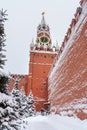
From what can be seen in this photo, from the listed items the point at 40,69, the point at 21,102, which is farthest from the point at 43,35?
the point at 21,102

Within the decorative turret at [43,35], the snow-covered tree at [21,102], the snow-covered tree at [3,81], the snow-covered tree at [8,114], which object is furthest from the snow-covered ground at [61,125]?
the decorative turret at [43,35]

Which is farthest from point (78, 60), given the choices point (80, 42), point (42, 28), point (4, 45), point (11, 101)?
point (42, 28)

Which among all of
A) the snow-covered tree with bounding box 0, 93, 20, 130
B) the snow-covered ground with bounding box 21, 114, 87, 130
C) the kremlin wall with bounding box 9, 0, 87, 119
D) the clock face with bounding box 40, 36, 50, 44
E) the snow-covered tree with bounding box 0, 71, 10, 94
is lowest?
the snow-covered ground with bounding box 21, 114, 87, 130

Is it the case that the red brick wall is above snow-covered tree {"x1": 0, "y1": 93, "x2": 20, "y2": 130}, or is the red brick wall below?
above

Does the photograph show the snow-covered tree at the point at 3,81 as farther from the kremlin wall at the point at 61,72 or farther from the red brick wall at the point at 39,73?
the red brick wall at the point at 39,73

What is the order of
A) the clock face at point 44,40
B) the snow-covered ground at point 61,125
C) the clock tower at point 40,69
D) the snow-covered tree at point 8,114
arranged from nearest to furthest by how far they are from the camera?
the snow-covered tree at point 8,114 < the snow-covered ground at point 61,125 < the clock tower at point 40,69 < the clock face at point 44,40

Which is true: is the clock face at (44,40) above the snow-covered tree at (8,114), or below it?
above

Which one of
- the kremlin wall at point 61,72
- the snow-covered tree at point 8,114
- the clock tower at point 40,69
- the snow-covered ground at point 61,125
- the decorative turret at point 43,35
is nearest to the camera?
the snow-covered tree at point 8,114

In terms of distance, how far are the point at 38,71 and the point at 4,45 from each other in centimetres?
4022

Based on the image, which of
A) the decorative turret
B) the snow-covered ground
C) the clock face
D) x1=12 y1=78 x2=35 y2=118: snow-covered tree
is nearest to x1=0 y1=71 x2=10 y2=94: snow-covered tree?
the snow-covered ground

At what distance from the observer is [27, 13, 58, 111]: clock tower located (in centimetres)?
4351

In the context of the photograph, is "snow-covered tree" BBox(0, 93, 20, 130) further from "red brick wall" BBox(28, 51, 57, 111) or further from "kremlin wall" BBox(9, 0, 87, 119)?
"red brick wall" BBox(28, 51, 57, 111)

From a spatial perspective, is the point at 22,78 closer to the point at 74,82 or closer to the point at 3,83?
the point at 74,82

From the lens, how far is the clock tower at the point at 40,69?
143 feet
